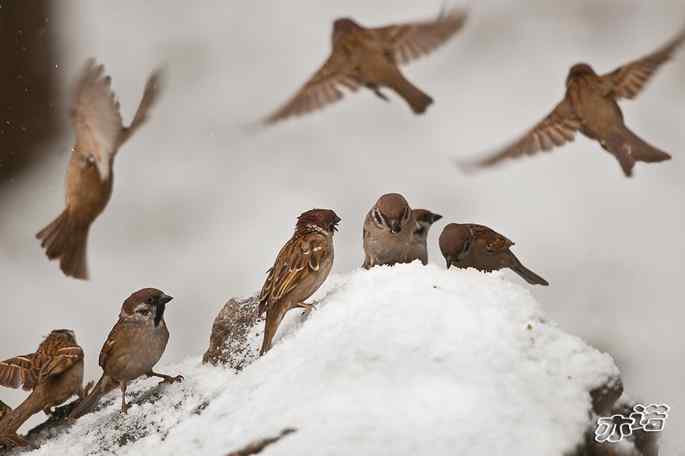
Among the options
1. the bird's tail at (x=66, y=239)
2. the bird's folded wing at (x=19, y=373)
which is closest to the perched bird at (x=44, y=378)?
the bird's folded wing at (x=19, y=373)

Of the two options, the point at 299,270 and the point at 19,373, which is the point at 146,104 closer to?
the point at 299,270

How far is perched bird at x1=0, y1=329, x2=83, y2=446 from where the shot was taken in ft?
16.8

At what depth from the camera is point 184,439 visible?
443 cm

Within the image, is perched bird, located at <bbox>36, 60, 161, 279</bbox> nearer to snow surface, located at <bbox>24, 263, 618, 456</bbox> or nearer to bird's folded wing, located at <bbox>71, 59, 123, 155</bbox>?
bird's folded wing, located at <bbox>71, 59, 123, 155</bbox>

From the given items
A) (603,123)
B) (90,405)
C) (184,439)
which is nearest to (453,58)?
(603,123)

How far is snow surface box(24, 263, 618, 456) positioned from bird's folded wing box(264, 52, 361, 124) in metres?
1.24

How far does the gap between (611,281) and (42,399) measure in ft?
15.6

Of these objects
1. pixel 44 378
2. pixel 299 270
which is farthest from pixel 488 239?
pixel 44 378

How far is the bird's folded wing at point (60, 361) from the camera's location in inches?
207

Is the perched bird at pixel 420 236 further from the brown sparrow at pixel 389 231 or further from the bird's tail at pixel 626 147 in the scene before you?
the bird's tail at pixel 626 147

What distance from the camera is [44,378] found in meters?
5.24

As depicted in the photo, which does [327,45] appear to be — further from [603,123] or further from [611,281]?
[603,123]

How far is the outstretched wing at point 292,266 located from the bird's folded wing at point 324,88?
2.54 feet
